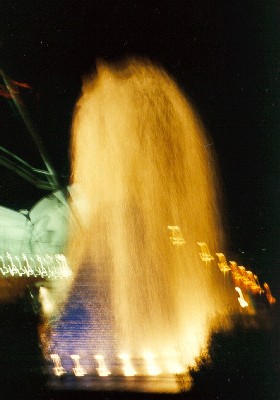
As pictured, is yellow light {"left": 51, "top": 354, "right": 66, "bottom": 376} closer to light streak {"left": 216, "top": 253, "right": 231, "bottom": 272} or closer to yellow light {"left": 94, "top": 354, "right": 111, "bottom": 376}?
yellow light {"left": 94, "top": 354, "right": 111, "bottom": 376}

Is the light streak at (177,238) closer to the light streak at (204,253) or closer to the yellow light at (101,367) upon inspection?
the light streak at (204,253)

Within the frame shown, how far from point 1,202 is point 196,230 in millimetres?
2457

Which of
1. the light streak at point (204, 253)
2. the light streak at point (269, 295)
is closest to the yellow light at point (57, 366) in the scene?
the light streak at point (204, 253)

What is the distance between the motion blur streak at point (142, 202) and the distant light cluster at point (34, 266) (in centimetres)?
15

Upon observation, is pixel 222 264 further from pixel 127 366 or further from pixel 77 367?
pixel 77 367

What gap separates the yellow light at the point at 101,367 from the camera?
400cm

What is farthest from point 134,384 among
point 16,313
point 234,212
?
point 234,212

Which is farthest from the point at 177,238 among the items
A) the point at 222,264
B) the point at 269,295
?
the point at 269,295

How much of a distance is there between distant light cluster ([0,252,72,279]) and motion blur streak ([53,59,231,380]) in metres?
0.15

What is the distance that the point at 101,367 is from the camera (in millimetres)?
4059

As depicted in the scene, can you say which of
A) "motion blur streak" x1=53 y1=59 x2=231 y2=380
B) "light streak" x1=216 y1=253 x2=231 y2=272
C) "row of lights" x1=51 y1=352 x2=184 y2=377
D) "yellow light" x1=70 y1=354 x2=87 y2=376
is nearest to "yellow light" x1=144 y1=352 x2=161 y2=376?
"row of lights" x1=51 y1=352 x2=184 y2=377

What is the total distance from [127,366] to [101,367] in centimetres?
Result: 29

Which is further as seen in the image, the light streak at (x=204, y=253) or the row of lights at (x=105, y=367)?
the light streak at (x=204, y=253)

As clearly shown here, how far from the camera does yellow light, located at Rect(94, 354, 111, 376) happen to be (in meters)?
4.00
